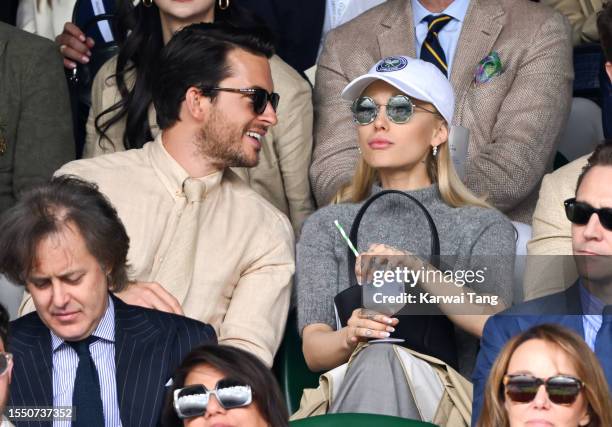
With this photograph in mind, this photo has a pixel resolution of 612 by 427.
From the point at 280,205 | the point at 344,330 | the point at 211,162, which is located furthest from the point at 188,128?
the point at 344,330

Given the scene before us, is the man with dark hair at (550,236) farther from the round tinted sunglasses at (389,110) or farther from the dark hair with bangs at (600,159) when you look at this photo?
the round tinted sunglasses at (389,110)

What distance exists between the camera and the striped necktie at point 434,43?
652 centimetres

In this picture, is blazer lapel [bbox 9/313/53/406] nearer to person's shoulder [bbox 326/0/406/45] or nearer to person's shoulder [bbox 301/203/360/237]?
person's shoulder [bbox 301/203/360/237]

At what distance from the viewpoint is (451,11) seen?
21.7 feet

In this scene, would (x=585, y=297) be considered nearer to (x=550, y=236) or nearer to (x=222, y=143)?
(x=550, y=236)

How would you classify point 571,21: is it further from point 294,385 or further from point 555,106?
point 294,385

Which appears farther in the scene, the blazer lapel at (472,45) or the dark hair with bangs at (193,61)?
the blazer lapel at (472,45)

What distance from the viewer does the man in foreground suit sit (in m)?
4.72

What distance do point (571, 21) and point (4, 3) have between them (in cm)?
A: 257

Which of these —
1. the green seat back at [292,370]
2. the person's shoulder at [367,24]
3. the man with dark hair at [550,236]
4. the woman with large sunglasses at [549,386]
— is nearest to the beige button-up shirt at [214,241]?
the green seat back at [292,370]

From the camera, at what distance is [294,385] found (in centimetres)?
570

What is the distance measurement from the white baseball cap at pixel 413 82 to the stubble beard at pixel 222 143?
18.3 inches

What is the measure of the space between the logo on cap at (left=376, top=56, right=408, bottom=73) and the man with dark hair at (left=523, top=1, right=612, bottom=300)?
650 millimetres

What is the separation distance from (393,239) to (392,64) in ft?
2.08
